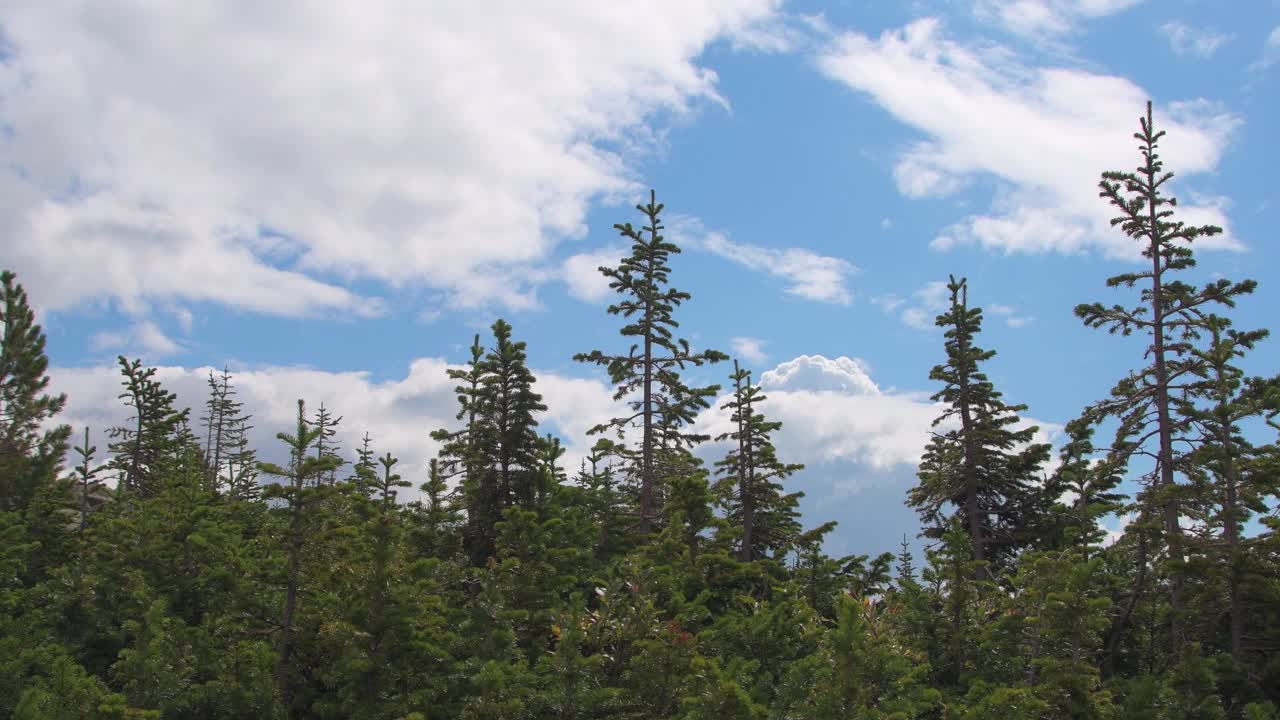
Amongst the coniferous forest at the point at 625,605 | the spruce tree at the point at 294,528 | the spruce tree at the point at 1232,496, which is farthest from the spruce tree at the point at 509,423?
the spruce tree at the point at 1232,496

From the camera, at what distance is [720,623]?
59.1 ft

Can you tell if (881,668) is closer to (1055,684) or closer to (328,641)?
(1055,684)

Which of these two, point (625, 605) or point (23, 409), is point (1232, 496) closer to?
point (625, 605)

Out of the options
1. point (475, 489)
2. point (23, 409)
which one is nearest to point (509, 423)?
point (475, 489)

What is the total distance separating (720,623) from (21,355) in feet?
82.4

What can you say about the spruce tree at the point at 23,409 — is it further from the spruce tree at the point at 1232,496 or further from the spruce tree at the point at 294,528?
the spruce tree at the point at 1232,496

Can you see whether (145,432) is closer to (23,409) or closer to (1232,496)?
(23,409)

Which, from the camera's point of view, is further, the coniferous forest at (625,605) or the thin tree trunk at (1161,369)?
the thin tree trunk at (1161,369)

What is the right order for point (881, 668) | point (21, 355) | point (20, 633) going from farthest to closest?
point (21, 355) → point (20, 633) → point (881, 668)

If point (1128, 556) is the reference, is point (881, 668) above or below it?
below

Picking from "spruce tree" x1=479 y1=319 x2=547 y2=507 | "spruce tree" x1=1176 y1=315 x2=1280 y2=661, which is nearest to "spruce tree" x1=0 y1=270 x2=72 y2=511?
"spruce tree" x1=479 y1=319 x2=547 y2=507

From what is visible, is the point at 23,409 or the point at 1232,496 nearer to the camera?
the point at 1232,496

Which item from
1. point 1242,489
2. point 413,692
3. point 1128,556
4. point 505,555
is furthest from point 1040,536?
point 413,692

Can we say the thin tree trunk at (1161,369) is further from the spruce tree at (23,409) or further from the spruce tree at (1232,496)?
the spruce tree at (23,409)
